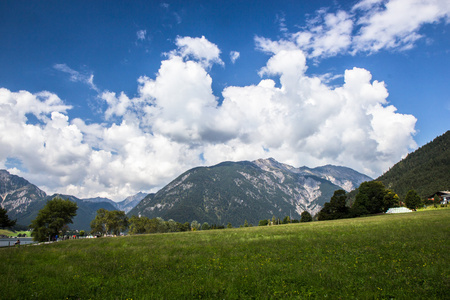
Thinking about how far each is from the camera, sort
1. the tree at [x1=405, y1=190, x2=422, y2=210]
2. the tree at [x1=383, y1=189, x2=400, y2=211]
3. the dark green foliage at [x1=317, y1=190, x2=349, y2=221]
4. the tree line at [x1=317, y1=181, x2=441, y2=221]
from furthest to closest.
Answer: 1. the tree at [x1=405, y1=190, x2=422, y2=210]
2. the tree at [x1=383, y1=189, x2=400, y2=211]
3. the tree line at [x1=317, y1=181, x2=441, y2=221]
4. the dark green foliage at [x1=317, y1=190, x2=349, y2=221]

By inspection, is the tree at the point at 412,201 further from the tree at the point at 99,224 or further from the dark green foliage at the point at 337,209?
the tree at the point at 99,224

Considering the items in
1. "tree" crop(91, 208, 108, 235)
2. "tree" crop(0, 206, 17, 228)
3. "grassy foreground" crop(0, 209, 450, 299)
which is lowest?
"tree" crop(91, 208, 108, 235)

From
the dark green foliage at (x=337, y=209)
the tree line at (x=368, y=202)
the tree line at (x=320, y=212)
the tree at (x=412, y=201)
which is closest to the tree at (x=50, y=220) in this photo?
the tree line at (x=320, y=212)

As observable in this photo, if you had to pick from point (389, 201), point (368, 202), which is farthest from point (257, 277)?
point (389, 201)

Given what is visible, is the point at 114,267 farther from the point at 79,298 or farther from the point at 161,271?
the point at 79,298

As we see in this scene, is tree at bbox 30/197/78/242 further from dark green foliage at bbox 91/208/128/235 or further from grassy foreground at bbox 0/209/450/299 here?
grassy foreground at bbox 0/209/450/299

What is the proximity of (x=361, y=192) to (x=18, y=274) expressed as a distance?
104919 millimetres

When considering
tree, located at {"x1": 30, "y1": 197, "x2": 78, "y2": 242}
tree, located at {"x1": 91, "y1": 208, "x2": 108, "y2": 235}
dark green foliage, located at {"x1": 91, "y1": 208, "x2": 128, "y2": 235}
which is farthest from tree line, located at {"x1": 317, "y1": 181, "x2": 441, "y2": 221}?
tree, located at {"x1": 30, "y1": 197, "x2": 78, "y2": 242}

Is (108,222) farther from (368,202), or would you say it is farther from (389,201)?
(389,201)

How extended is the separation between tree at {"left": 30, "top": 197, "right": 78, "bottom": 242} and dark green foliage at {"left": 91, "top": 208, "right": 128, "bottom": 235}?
75.5 ft

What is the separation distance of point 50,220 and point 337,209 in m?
107

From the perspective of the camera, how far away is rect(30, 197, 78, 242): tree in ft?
265

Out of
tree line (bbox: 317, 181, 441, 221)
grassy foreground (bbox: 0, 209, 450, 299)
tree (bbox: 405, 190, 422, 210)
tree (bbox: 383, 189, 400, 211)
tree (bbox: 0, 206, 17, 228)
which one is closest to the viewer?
grassy foreground (bbox: 0, 209, 450, 299)

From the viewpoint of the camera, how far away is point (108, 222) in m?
110
